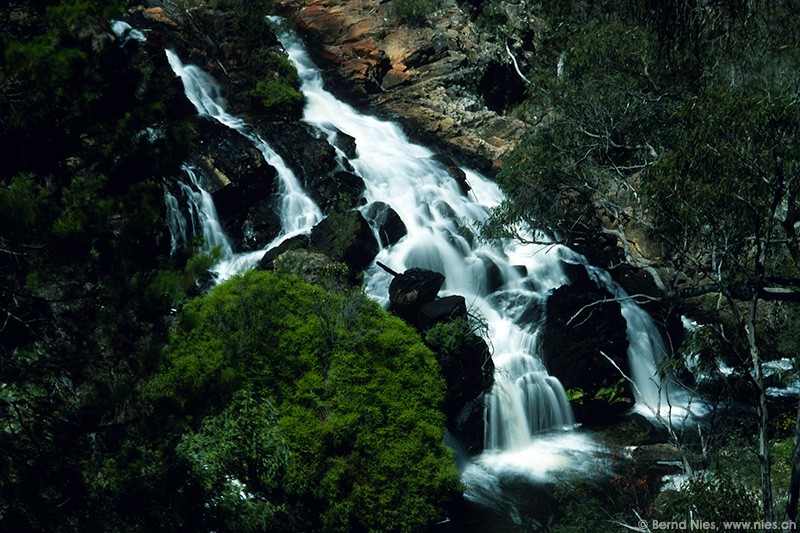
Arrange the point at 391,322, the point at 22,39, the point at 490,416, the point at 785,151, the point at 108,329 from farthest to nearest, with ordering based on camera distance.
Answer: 1. the point at 490,416
2. the point at 391,322
3. the point at 785,151
4. the point at 108,329
5. the point at 22,39

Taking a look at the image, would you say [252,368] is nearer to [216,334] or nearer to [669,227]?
[216,334]

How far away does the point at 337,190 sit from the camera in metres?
21.6

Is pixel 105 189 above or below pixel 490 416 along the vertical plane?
above

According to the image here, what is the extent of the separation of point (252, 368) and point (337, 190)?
35.9 ft

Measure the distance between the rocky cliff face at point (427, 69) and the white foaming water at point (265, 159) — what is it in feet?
22.2

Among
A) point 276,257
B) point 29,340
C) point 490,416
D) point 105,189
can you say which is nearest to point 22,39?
point 105,189

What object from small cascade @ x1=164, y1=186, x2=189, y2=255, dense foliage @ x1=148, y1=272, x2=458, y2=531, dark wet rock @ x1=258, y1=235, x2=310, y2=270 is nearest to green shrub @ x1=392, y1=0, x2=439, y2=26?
dark wet rock @ x1=258, y1=235, x2=310, y2=270

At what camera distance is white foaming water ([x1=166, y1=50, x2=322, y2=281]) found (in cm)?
1886

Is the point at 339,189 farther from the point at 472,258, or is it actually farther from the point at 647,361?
the point at 647,361

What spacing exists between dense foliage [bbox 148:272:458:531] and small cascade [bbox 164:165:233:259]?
620 cm

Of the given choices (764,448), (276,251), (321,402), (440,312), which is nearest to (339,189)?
(276,251)

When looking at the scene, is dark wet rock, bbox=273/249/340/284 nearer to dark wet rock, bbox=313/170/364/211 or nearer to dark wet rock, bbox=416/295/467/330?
dark wet rock, bbox=416/295/467/330

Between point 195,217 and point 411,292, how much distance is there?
22.0 ft

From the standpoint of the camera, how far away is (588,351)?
Result: 706 inches
